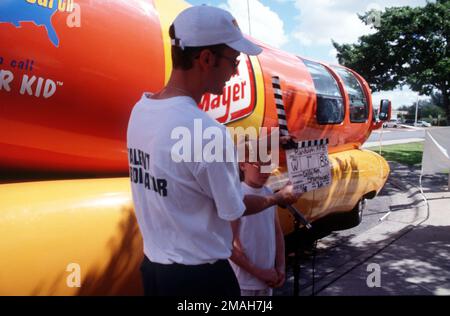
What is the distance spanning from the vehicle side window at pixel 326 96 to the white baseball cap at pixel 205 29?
3.53m

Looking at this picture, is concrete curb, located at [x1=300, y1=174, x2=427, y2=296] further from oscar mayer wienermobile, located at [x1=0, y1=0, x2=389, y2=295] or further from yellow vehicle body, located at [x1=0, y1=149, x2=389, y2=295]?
oscar mayer wienermobile, located at [x1=0, y1=0, x2=389, y2=295]

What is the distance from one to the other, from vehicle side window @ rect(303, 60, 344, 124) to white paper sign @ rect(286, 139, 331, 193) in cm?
188

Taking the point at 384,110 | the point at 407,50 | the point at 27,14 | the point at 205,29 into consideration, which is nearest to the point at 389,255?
the point at 384,110

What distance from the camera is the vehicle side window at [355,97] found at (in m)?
6.04

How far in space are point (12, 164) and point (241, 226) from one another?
1.66 meters

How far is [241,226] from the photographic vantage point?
2502mm

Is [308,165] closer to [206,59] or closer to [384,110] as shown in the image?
[206,59]

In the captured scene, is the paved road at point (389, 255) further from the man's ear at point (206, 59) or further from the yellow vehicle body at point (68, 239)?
the man's ear at point (206, 59)

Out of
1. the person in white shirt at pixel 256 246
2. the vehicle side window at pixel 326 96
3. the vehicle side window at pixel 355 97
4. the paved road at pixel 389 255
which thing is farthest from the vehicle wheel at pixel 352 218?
the person in white shirt at pixel 256 246

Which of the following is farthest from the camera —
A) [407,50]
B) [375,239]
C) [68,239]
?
[407,50]

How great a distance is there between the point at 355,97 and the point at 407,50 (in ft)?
17.2

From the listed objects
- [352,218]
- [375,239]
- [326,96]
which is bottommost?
[375,239]

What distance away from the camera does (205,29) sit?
5.01ft
